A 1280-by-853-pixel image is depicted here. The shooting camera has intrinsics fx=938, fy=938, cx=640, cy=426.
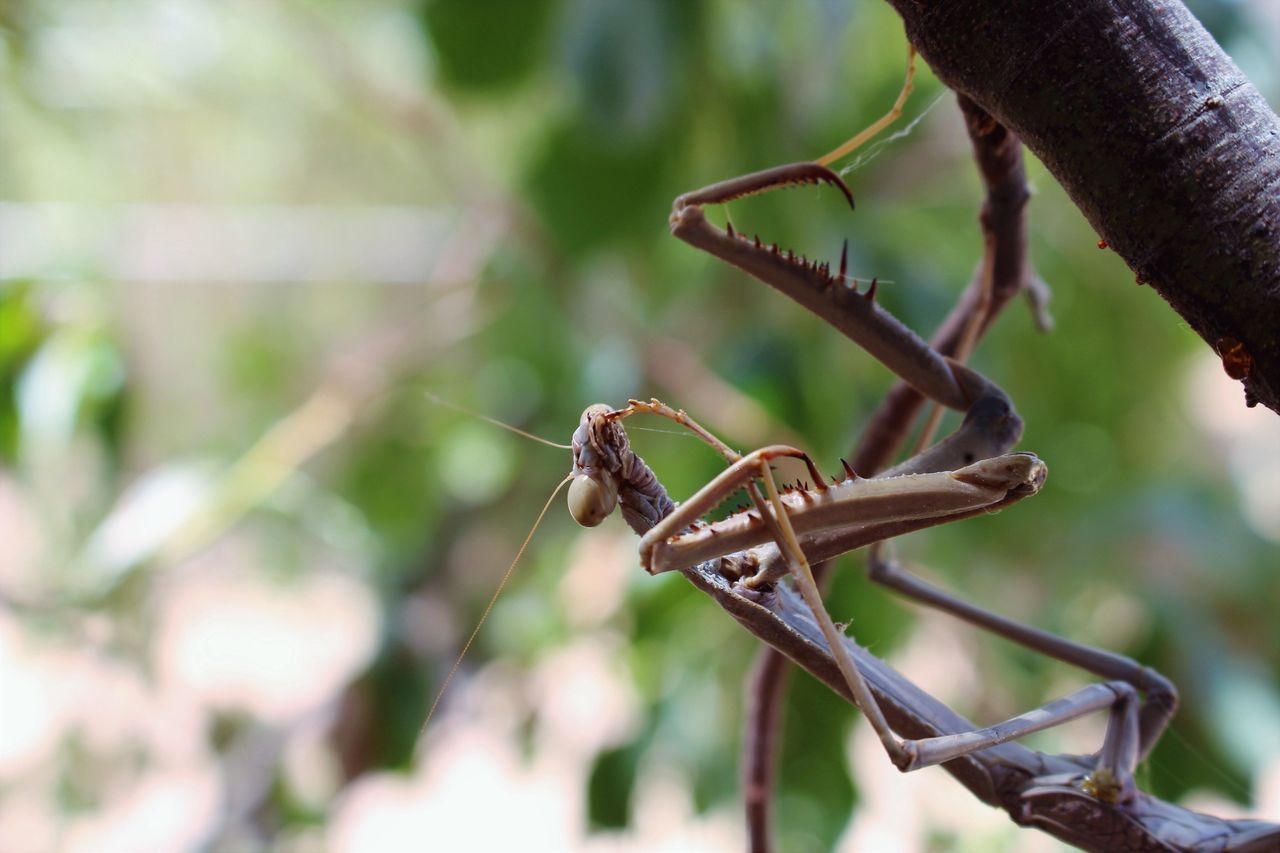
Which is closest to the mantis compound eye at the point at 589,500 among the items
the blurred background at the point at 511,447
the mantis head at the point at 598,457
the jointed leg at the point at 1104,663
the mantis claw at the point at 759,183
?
the mantis head at the point at 598,457

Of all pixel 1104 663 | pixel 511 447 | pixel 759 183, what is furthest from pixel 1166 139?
pixel 511 447

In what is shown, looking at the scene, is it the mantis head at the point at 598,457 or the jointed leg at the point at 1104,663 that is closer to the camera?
the mantis head at the point at 598,457

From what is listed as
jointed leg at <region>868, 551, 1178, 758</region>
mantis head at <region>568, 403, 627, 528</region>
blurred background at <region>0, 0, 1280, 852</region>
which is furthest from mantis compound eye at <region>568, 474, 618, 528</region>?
blurred background at <region>0, 0, 1280, 852</region>

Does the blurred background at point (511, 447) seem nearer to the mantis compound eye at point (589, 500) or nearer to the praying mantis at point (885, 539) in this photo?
the praying mantis at point (885, 539)

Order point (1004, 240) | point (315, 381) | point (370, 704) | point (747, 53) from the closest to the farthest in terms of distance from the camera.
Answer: point (1004, 240) → point (747, 53) → point (370, 704) → point (315, 381)

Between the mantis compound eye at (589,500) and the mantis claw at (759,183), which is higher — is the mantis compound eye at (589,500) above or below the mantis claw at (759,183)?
below

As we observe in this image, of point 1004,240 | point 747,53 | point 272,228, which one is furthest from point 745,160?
point 272,228

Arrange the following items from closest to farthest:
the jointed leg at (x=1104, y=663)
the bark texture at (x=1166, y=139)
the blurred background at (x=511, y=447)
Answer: the bark texture at (x=1166, y=139)
the jointed leg at (x=1104, y=663)
the blurred background at (x=511, y=447)

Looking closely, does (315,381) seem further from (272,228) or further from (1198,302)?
(1198,302)
